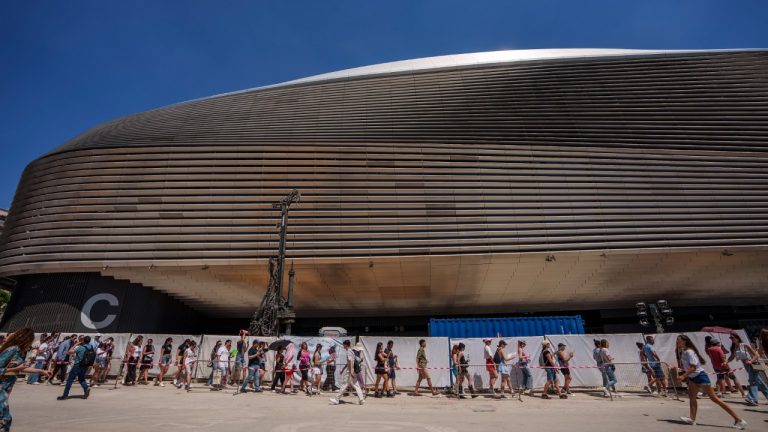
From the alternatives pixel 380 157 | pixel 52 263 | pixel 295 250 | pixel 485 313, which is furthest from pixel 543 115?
pixel 52 263

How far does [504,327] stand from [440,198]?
853 centimetres

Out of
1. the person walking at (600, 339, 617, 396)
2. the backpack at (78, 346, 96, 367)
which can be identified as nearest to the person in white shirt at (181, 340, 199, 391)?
the backpack at (78, 346, 96, 367)

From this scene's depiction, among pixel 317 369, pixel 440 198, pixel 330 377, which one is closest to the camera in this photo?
pixel 317 369

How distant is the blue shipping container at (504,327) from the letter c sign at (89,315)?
19.1 metres

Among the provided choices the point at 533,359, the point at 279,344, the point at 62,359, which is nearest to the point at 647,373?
the point at 533,359

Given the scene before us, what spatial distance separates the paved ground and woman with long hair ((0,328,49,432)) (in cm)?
103

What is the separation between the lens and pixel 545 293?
86.4 ft

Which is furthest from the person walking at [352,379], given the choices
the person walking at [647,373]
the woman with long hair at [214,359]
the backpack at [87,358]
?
the person walking at [647,373]

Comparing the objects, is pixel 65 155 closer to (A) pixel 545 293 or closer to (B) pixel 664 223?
(A) pixel 545 293

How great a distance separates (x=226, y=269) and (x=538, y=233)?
1749 centimetres

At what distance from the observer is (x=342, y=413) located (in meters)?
8.12

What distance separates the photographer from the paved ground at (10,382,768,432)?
255 inches

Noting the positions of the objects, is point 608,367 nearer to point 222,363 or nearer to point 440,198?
point 222,363

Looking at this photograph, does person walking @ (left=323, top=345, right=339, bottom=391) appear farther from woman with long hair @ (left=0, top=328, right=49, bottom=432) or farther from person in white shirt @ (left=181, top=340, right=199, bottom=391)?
woman with long hair @ (left=0, top=328, right=49, bottom=432)
